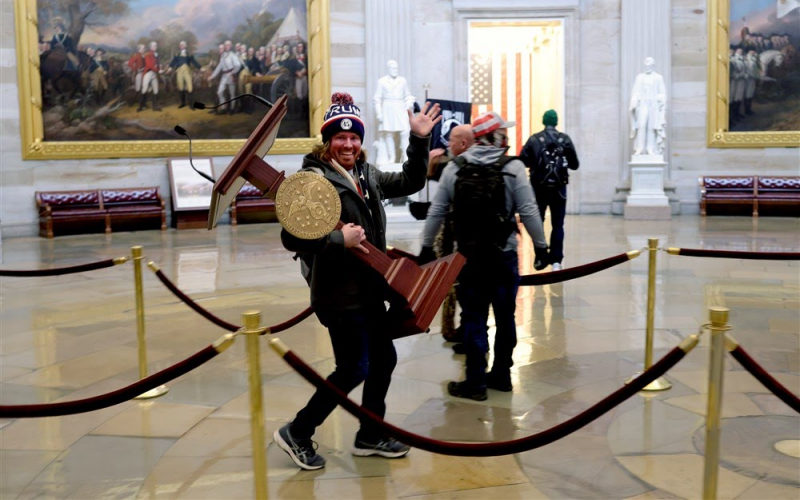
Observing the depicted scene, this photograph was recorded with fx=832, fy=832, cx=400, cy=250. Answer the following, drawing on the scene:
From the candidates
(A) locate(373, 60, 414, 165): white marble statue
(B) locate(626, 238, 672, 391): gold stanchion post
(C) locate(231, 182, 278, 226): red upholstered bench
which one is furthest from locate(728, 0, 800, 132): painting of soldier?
(B) locate(626, 238, 672, 391): gold stanchion post

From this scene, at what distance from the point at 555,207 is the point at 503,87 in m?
15.3

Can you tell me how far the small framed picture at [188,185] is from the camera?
17.2m

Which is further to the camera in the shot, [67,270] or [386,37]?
[386,37]

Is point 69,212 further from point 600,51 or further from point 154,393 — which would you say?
point 154,393

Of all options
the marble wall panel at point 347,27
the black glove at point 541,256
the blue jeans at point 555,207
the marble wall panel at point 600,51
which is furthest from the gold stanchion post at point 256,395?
the marble wall panel at point 600,51

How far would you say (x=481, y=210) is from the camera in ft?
17.3

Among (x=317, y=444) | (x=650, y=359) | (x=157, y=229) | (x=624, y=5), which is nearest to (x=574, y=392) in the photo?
(x=650, y=359)

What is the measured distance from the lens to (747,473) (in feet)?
13.5

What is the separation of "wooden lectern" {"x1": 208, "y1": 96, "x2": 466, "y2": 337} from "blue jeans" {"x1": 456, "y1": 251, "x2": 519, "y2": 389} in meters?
1.09

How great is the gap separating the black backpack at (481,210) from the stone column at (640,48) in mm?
13600

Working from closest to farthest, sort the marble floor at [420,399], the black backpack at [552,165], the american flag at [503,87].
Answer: the marble floor at [420,399]
the black backpack at [552,165]
the american flag at [503,87]

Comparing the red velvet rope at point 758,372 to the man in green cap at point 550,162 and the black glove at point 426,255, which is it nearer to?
the black glove at point 426,255

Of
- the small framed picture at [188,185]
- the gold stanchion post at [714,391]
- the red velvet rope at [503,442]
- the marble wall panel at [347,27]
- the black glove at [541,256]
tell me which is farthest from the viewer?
the marble wall panel at [347,27]

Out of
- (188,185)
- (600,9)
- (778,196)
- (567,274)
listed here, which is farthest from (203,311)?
(600,9)
